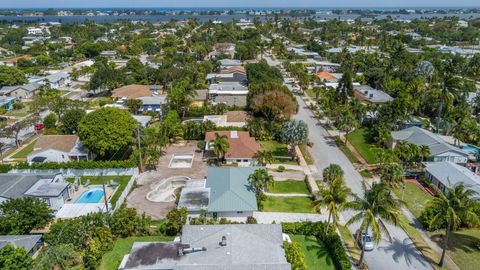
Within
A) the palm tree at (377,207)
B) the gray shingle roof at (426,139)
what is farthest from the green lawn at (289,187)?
the gray shingle roof at (426,139)

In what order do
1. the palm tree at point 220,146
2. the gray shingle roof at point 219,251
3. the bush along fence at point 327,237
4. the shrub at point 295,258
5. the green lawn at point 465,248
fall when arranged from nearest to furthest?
1. the gray shingle roof at point 219,251
2. the shrub at point 295,258
3. the bush along fence at point 327,237
4. the green lawn at point 465,248
5. the palm tree at point 220,146

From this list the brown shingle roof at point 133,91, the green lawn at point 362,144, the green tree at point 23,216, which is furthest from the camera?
the brown shingle roof at point 133,91

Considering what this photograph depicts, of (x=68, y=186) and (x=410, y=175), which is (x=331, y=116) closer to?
(x=410, y=175)

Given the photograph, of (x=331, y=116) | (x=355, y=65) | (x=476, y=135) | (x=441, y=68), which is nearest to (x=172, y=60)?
(x=355, y=65)

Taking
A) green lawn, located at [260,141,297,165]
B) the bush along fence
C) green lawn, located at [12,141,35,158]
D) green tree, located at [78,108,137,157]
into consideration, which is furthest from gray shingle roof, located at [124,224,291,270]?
green lawn, located at [12,141,35,158]

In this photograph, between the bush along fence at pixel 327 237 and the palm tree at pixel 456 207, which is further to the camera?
the bush along fence at pixel 327 237

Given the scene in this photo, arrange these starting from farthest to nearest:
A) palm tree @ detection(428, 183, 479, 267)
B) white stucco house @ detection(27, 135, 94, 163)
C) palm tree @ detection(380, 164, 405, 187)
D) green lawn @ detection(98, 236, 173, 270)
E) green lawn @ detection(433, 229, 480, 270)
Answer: white stucco house @ detection(27, 135, 94, 163) < palm tree @ detection(380, 164, 405, 187) < green lawn @ detection(433, 229, 480, 270) < green lawn @ detection(98, 236, 173, 270) < palm tree @ detection(428, 183, 479, 267)

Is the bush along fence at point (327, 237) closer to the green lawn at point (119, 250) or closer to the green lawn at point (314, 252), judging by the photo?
the green lawn at point (314, 252)

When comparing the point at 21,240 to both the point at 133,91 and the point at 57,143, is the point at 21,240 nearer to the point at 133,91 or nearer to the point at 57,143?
the point at 57,143

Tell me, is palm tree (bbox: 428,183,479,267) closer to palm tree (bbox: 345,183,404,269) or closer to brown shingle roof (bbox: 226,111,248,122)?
palm tree (bbox: 345,183,404,269)
